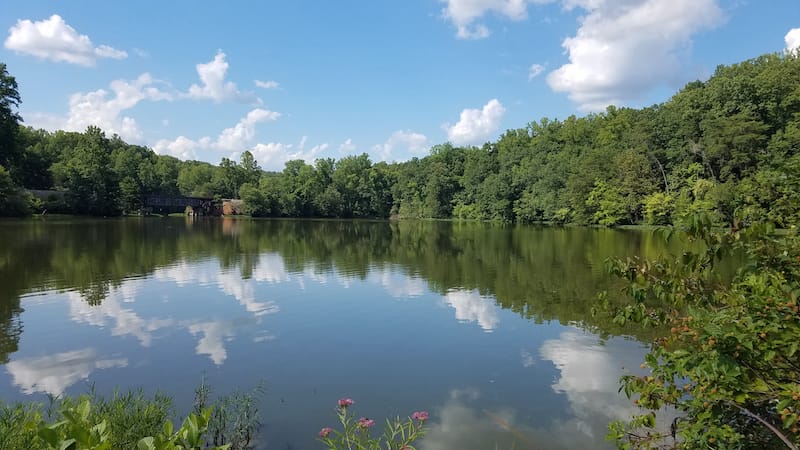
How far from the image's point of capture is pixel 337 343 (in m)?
11.6

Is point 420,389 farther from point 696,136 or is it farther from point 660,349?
point 696,136

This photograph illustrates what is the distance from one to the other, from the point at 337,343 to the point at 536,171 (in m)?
79.3

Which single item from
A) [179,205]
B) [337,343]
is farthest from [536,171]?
[337,343]

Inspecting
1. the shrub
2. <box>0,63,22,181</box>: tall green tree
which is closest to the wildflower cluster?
the shrub

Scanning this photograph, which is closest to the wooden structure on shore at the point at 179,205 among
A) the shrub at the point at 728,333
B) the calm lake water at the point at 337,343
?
the calm lake water at the point at 337,343

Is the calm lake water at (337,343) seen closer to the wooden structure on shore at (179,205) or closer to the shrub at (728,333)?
the shrub at (728,333)

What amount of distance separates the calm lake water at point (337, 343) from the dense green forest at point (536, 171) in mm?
5077

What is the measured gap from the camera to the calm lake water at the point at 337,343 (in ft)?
25.2

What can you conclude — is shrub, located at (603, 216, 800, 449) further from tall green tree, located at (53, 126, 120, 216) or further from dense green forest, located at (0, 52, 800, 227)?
tall green tree, located at (53, 126, 120, 216)

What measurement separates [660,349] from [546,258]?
25596 mm

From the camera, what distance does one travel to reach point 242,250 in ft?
105

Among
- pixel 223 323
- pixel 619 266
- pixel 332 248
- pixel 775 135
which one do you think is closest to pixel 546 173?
pixel 775 135

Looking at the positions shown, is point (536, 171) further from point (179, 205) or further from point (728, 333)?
point (728, 333)

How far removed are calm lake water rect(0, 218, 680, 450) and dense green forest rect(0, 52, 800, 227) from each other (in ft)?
16.7
